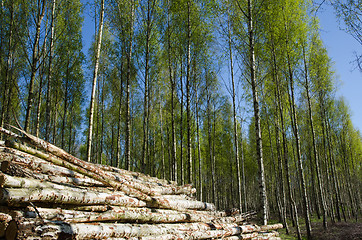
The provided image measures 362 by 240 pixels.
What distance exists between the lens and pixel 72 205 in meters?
3.96

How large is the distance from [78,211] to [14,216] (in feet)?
3.09

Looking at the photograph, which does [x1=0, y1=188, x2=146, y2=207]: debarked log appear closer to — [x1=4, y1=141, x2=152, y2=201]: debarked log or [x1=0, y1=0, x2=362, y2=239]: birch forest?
[x1=4, y1=141, x2=152, y2=201]: debarked log

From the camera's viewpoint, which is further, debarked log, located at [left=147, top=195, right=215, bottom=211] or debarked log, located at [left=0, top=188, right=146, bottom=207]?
debarked log, located at [left=147, top=195, right=215, bottom=211]

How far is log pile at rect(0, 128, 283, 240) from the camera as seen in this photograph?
3.13 meters

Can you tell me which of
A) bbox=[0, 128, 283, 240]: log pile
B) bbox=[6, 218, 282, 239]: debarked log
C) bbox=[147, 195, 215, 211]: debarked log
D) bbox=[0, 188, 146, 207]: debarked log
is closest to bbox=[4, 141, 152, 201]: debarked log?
bbox=[0, 128, 283, 240]: log pile

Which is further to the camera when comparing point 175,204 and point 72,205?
point 175,204

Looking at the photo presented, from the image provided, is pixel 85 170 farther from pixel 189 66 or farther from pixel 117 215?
pixel 189 66

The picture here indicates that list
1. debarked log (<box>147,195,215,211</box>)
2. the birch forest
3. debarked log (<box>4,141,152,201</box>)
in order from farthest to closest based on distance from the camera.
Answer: the birch forest
debarked log (<box>147,195,215,211</box>)
debarked log (<box>4,141,152,201</box>)

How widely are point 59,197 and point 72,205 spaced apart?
0.41 meters

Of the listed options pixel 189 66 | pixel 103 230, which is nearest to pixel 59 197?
pixel 103 230

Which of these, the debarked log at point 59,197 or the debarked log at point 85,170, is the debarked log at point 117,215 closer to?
the debarked log at point 59,197

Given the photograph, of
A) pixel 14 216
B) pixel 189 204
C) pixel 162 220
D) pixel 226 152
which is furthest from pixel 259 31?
pixel 226 152

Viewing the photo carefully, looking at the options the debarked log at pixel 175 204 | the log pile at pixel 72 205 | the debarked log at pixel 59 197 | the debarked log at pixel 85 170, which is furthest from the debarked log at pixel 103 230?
the debarked log at pixel 85 170

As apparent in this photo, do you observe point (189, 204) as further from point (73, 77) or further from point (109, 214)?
point (73, 77)
